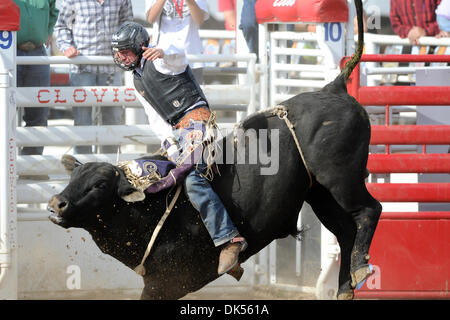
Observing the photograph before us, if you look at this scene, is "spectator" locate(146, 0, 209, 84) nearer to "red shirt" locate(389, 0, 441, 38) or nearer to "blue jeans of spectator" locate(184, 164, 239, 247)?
"blue jeans of spectator" locate(184, 164, 239, 247)

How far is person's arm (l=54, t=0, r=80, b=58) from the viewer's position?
7.66 metres

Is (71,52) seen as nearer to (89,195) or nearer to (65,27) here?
(65,27)

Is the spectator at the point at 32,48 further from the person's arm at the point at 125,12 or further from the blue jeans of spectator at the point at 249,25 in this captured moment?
the blue jeans of spectator at the point at 249,25

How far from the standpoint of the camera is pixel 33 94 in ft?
23.7

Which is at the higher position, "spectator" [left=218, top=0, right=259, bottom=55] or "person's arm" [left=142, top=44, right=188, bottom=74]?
"spectator" [left=218, top=0, right=259, bottom=55]

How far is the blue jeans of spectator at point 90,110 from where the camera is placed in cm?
765

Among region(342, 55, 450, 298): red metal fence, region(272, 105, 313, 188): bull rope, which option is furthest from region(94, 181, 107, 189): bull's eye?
region(342, 55, 450, 298): red metal fence

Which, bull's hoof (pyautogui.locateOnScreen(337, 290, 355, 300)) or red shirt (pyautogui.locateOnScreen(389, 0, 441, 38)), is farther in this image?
red shirt (pyautogui.locateOnScreen(389, 0, 441, 38))

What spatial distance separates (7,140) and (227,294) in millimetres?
2329

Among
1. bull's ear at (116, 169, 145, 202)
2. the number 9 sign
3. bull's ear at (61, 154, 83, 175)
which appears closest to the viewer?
bull's ear at (116, 169, 145, 202)

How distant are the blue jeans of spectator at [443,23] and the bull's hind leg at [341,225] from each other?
425 centimetres

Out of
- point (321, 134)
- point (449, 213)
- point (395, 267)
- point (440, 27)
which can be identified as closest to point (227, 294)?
point (395, 267)

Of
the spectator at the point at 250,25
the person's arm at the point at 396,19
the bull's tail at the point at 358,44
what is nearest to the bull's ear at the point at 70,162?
the bull's tail at the point at 358,44

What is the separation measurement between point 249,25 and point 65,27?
6.17 feet
